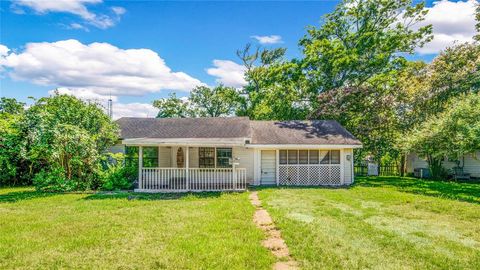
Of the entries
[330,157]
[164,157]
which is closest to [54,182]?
[164,157]

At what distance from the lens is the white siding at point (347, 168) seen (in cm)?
1633

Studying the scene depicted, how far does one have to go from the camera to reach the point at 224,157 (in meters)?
16.4

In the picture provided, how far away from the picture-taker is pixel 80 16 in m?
13.6

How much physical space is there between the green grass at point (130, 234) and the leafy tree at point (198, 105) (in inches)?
1051

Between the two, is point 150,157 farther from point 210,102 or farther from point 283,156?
point 210,102

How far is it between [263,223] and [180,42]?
593 inches

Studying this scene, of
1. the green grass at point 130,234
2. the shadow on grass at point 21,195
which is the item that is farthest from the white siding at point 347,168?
the shadow on grass at point 21,195

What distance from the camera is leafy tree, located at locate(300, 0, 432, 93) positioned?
77.9 ft

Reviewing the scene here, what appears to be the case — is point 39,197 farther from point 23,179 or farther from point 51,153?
point 23,179

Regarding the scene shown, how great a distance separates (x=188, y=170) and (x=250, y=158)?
3580mm

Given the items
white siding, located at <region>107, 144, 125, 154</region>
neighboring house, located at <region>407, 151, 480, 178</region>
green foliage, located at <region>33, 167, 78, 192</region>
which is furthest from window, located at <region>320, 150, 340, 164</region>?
green foliage, located at <region>33, 167, 78, 192</region>

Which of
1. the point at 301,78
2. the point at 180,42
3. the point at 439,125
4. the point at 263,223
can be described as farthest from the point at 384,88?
the point at 263,223

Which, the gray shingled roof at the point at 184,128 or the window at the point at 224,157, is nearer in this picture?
the window at the point at 224,157

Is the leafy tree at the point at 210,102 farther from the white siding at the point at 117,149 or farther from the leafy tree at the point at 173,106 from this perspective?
the white siding at the point at 117,149
